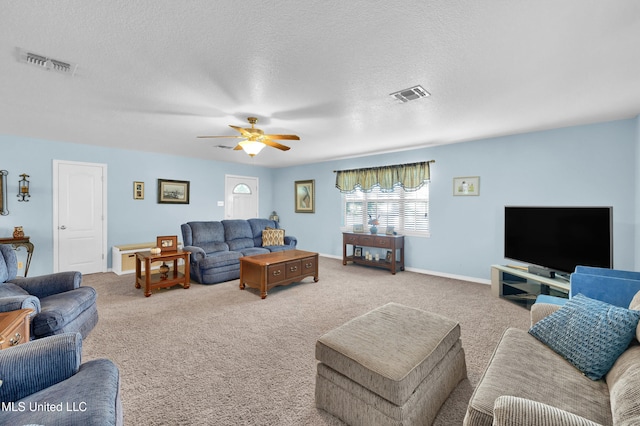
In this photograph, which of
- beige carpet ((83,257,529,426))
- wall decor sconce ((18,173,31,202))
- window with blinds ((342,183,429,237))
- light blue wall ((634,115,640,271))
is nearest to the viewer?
beige carpet ((83,257,529,426))

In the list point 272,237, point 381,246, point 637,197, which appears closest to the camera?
point 637,197

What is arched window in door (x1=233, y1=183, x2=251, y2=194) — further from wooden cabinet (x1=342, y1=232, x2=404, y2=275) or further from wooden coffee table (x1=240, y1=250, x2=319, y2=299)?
wooden coffee table (x1=240, y1=250, x2=319, y2=299)

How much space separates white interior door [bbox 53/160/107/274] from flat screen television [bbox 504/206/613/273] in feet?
23.2

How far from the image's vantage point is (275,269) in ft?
13.3

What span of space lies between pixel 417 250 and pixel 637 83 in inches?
143

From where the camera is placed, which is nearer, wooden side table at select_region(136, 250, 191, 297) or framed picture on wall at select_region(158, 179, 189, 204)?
wooden side table at select_region(136, 250, 191, 297)

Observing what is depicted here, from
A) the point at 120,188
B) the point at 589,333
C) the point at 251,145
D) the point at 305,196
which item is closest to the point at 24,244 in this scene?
the point at 120,188

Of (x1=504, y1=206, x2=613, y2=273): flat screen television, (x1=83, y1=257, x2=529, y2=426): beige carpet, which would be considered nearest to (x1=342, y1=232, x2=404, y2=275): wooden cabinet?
(x1=83, y1=257, x2=529, y2=426): beige carpet

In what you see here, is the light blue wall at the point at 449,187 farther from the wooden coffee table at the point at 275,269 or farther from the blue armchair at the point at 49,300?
the blue armchair at the point at 49,300

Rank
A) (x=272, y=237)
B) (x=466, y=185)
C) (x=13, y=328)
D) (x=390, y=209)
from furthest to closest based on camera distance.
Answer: (x=390, y=209), (x=272, y=237), (x=466, y=185), (x=13, y=328)

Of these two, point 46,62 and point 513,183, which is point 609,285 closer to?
point 513,183

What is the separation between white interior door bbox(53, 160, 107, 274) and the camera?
4871mm

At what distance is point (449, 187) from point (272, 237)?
11.6 ft

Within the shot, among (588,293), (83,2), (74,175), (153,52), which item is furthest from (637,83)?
(74,175)
